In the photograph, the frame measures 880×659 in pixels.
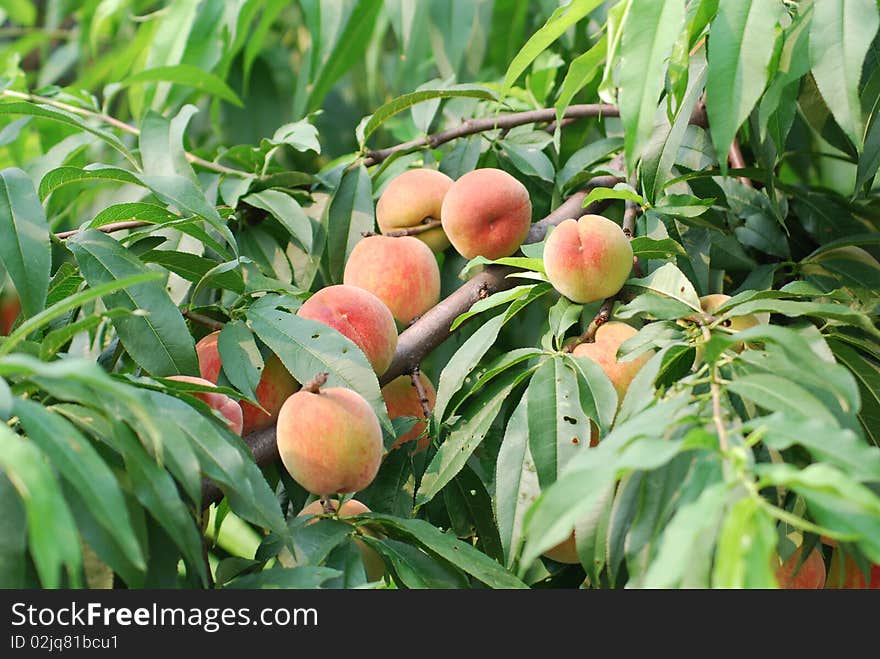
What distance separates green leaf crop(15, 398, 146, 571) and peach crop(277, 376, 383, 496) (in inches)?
7.5

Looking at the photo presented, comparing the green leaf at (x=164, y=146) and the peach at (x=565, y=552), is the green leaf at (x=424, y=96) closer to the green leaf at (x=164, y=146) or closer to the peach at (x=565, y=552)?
the green leaf at (x=164, y=146)

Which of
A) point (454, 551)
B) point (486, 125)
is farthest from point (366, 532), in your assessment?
point (486, 125)

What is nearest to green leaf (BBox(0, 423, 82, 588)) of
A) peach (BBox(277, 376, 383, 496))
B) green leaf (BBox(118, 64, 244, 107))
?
peach (BBox(277, 376, 383, 496))

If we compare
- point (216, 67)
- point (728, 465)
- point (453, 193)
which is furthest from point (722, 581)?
point (216, 67)

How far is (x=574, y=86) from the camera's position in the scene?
0.78m

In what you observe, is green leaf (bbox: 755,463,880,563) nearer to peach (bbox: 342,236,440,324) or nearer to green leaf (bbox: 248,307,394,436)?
green leaf (bbox: 248,307,394,436)

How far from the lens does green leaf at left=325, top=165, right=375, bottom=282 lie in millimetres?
1020

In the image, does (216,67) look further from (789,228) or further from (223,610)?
(223,610)

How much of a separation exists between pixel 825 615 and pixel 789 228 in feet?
1.76

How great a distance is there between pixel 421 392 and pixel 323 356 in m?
0.11

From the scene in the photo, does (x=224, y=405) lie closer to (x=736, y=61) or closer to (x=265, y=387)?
(x=265, y=387)

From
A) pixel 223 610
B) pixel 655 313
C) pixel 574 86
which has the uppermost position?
pixel 574 86

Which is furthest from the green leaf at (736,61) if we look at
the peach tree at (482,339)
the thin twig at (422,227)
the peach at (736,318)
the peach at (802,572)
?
the thin twig at (422,227)

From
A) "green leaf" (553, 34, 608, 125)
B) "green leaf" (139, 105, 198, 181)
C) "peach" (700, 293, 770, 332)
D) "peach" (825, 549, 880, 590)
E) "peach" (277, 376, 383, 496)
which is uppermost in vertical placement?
"green leaf" (553, 34, 608, 125)
